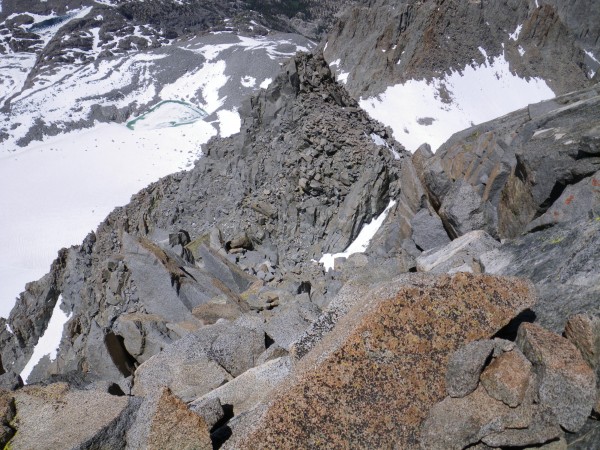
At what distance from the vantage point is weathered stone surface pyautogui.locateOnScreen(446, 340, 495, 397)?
3232 millimetres

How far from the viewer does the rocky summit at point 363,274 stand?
321cm

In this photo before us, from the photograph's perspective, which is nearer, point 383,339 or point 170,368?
point 383,339

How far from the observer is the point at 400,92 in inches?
1103

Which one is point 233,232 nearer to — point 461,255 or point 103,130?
point 461,255

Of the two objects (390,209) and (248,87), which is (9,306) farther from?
(248,87)

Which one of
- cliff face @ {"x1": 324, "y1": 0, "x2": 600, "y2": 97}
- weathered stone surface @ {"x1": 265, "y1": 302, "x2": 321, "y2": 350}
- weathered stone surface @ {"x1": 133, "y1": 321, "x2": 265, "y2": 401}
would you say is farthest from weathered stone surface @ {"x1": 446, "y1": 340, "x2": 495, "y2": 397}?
cliff face @ {"x1": 324, "y1": 0, "x2": 600, "y2": 97}

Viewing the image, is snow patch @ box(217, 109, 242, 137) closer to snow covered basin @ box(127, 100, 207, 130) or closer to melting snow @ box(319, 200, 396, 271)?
snow covered basin @ box(127, 100, 207, 130)

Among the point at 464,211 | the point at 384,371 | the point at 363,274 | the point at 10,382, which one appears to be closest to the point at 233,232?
the point at 363,274

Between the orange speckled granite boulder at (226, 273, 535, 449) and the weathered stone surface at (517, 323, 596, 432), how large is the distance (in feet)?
1.08

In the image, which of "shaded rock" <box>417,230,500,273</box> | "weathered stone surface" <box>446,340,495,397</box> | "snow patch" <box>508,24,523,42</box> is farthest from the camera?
"snow patch" <box>508,24,523,42</box>

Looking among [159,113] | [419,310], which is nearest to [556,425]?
[419,310]

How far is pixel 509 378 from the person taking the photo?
315cm

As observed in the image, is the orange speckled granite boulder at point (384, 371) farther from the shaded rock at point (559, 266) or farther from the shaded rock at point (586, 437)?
the shaded rock at point (586, 437)

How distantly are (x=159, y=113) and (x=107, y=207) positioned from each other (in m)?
16.1
